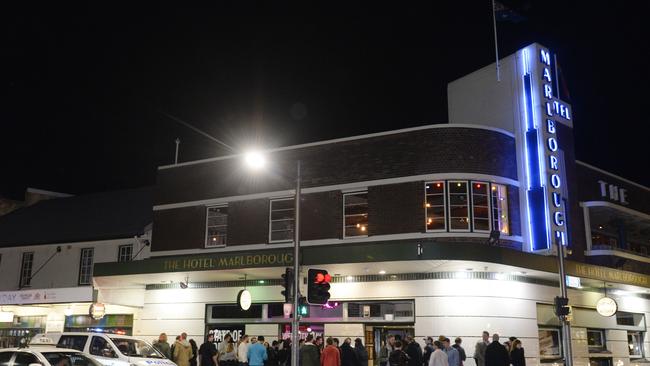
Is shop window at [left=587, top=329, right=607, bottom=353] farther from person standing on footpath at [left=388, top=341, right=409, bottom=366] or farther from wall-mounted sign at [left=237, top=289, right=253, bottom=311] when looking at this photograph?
wall-mounted sign at [left=237, top=289, right=253, bottom=311]

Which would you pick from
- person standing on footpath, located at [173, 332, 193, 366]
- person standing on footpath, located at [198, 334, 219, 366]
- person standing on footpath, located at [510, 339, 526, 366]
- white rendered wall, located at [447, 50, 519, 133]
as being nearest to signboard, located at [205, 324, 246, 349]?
person standing on footpath, located at [173, 332, 193, 366]

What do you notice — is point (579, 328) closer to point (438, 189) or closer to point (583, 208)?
point (583, 208)

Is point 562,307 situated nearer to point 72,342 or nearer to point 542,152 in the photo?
point 542,152

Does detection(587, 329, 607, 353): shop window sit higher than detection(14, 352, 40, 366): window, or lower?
higher

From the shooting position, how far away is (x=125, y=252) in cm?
3369

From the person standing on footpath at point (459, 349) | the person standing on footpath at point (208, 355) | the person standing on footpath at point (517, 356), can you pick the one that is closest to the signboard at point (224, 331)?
the person standing on footpath at point (208, 355)

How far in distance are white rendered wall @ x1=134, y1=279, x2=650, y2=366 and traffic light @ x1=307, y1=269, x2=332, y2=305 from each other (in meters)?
6.27

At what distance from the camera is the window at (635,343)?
99.0ft

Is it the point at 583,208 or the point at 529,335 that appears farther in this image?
the point at 583,208

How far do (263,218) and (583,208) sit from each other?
43.8 ft

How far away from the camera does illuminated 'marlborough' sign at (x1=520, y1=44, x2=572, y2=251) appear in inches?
953

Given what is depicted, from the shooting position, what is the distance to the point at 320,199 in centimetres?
2569

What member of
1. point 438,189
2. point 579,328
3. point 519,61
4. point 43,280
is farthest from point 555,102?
point 43,280

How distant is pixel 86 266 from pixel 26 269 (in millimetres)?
4870
